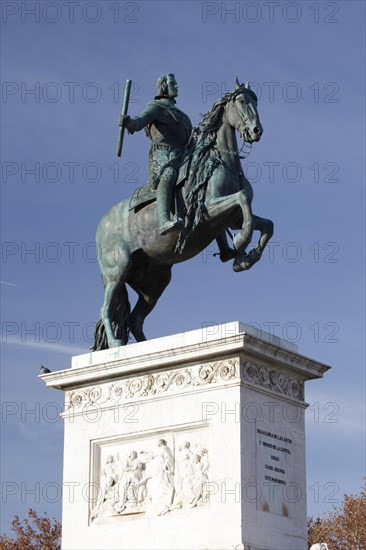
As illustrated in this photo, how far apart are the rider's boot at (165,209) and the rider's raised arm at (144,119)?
39.3 inches

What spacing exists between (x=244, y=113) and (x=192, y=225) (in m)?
1.72

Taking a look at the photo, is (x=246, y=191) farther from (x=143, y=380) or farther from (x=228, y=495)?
(x=228, y=495)

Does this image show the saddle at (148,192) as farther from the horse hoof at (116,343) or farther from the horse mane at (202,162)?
the horse hoof at (116,343)

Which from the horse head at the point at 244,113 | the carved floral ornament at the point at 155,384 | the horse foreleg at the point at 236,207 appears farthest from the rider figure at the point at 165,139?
the carved floral ornament at the point at 155,384

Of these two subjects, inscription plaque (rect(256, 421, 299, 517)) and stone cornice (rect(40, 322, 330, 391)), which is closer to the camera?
inscription plaque (rect(256, 421, 299, 517))

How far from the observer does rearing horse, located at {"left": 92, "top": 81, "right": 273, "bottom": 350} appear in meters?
19.1

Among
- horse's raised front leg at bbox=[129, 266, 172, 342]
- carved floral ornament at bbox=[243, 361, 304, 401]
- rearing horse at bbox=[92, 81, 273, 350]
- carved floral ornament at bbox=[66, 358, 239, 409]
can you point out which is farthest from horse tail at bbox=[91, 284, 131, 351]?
carved floral ornament at bbox=[243, 361, 304, 401]

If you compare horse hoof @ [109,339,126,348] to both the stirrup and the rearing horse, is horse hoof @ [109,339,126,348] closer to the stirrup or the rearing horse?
the rearing horse

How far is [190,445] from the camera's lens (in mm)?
18141

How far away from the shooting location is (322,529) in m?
43.1

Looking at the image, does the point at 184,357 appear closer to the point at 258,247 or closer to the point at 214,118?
the point at 258,247

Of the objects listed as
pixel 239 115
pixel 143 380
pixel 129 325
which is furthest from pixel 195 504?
pixel 239 115

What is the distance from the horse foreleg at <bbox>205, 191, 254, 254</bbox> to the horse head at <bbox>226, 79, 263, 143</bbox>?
2.91 feet

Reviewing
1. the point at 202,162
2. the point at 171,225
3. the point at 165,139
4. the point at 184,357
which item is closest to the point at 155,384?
the point at 184,357
